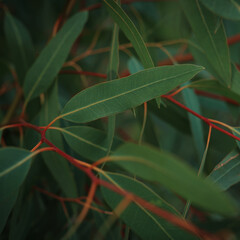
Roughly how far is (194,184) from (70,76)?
0.76 m

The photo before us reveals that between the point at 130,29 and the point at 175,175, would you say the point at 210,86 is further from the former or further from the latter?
the point at 175,175

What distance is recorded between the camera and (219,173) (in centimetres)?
69

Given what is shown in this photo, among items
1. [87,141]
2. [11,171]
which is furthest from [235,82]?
[11,171]

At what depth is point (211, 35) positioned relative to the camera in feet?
2.44

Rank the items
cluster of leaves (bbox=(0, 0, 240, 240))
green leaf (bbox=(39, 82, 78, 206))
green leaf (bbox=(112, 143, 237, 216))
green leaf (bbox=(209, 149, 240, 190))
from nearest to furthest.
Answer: green leaf (bbox=(112, 143, 237, 216)), cluster of leaves (bbox=(0, 0, 240, 240)), green leaf (bbox=(209, 149, 240, 190)), green leaf (bbox=(39, 82, 78, 206))

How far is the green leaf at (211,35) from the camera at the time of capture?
0.74 metres

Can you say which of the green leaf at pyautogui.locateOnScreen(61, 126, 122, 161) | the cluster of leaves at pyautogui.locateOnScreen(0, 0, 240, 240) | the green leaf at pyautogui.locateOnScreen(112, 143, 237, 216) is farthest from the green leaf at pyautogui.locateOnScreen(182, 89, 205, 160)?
the green leaf at pyautogui.locateOnScreen(112, 143, 237, 216)

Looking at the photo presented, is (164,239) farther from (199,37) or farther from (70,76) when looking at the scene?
(70,76)

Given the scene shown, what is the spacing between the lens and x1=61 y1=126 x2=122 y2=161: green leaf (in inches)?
27.5

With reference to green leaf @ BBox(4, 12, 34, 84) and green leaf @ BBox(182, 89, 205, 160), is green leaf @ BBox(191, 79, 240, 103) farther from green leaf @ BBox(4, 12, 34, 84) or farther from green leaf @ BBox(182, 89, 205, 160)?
green leaf @ BBox(4, 12, 34, 84)

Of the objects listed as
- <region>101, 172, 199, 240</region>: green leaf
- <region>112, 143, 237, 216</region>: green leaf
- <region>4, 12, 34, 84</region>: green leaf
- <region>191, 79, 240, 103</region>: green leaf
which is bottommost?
<region>101, 172, 199, 240</region>: green leaf

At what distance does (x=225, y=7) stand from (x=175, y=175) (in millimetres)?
371

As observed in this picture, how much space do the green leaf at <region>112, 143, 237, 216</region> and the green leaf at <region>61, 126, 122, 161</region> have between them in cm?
18

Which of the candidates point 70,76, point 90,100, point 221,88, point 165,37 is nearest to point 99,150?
point 90,100
